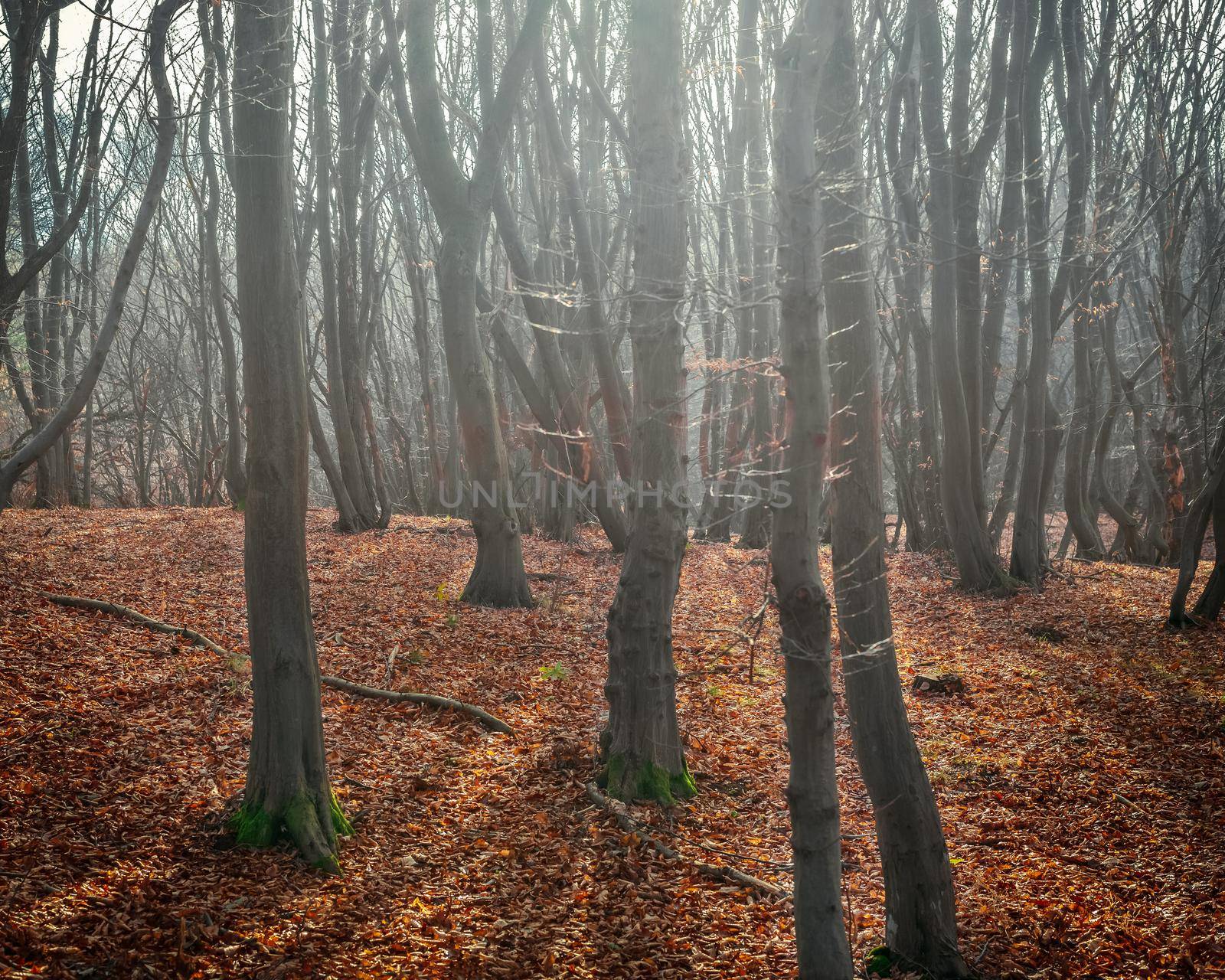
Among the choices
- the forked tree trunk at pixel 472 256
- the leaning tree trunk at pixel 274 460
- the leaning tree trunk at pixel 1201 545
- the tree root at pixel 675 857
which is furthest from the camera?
the forked tree trunk at pixel 472 256

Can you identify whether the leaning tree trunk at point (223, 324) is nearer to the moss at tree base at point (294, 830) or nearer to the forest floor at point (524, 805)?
the forest floor at point (524, 805)

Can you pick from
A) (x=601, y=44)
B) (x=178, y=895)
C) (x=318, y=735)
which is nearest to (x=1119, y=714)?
(x=318, y=735)

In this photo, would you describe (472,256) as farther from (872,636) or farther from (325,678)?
(872,636)

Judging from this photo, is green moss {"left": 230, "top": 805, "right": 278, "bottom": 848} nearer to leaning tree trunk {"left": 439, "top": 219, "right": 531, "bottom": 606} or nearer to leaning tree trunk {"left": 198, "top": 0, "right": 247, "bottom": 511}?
leaning tree trunk {"left": 439, "top": 219, "right": 531, "bottom": 606}

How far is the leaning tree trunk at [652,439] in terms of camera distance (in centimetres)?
483

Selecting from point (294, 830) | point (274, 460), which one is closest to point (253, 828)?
point (294, 830)

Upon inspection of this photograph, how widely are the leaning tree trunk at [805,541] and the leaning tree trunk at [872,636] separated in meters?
0.67

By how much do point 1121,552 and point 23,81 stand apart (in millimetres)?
15897

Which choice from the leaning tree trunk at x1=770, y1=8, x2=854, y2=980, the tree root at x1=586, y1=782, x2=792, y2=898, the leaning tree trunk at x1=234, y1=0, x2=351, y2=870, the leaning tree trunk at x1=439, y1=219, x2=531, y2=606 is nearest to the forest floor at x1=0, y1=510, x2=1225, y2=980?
the tree root at x1=586, y1=782, x2=792, y2=898

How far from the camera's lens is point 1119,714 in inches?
241

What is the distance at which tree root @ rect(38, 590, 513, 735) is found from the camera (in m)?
5.88

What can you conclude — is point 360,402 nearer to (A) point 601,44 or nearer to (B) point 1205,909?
(A) point 601,44

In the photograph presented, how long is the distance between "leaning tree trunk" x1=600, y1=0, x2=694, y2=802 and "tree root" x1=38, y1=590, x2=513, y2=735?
1.20 m

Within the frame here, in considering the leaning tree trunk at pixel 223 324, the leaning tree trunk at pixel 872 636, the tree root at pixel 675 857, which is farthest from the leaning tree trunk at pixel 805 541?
the leaning tree trunk at pixel 223 324
